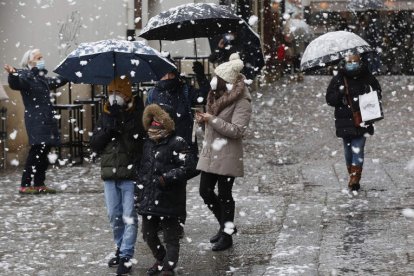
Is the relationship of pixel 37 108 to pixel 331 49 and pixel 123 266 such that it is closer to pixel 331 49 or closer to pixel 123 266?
pixel 331 49

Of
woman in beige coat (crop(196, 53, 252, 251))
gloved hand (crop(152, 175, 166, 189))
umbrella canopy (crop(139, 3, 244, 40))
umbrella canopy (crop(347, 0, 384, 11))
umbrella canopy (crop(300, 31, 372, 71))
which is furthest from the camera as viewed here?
umbrella canopy (crop(347, 0, 384, 11))

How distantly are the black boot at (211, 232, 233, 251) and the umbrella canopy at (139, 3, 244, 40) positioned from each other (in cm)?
201

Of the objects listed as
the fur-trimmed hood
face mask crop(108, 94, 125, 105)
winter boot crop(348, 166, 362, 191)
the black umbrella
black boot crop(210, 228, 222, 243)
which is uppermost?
the black umbrella

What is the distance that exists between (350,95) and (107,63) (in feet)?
13.7

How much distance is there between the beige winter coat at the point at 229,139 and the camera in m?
8.59

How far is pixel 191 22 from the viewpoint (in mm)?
9461

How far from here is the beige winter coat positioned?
8.59 m

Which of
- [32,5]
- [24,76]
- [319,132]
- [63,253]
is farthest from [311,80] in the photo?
[63,253]

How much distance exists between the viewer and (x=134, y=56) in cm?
805

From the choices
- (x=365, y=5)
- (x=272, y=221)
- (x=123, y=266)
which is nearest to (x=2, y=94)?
(x=272, y=221)

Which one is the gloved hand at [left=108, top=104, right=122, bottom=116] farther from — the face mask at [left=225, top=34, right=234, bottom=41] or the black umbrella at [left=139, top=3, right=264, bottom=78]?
the face mask at [left=225, top=34, right=234, bottom=41]

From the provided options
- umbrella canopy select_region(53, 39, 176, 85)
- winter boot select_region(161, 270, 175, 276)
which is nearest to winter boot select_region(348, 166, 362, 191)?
umbrella canopy select_region(53, 39, 176, 85)

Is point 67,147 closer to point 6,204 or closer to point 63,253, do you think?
point 6,204

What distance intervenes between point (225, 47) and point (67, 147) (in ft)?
13.7
